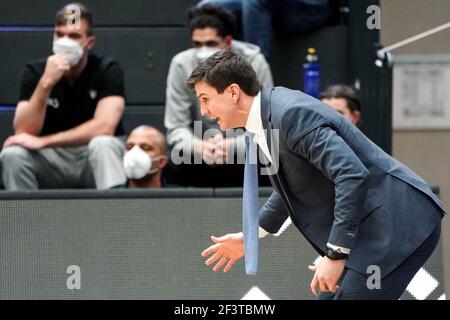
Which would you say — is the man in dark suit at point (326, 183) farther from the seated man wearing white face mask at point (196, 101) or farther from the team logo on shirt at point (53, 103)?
the team logo on shirt at point (53, 103)

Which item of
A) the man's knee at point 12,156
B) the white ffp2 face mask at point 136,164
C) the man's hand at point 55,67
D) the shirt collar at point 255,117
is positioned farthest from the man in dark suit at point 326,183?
the man's hand at point 55,67

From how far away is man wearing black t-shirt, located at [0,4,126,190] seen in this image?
232 inches

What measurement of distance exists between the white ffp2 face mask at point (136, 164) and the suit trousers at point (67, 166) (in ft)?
0.23

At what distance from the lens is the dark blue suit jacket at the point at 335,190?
3381mm

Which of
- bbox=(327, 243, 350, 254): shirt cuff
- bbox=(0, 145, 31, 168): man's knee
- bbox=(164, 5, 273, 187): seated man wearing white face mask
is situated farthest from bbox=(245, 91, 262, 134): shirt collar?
bbox=(0, 145, 31, 168): man's knee

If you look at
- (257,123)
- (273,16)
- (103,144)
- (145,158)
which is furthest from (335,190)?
(273,16)

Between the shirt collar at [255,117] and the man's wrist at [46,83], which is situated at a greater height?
the man's wrist at [46,83]

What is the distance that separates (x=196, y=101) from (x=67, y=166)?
2.77 feet

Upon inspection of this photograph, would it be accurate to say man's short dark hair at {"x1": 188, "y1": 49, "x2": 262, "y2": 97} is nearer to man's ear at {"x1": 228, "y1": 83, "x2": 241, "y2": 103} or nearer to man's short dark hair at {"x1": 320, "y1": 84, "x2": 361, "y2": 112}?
man's ear at {"x1": 228, "y1": 83, "x2": 241, "y2": 103}

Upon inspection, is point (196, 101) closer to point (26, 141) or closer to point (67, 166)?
point (67, 166)

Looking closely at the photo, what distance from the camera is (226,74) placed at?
3.56 meters

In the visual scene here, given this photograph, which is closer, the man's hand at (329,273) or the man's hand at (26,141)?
the man's hand at (329,273)

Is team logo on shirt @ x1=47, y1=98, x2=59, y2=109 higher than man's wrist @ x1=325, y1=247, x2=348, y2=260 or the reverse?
higher
